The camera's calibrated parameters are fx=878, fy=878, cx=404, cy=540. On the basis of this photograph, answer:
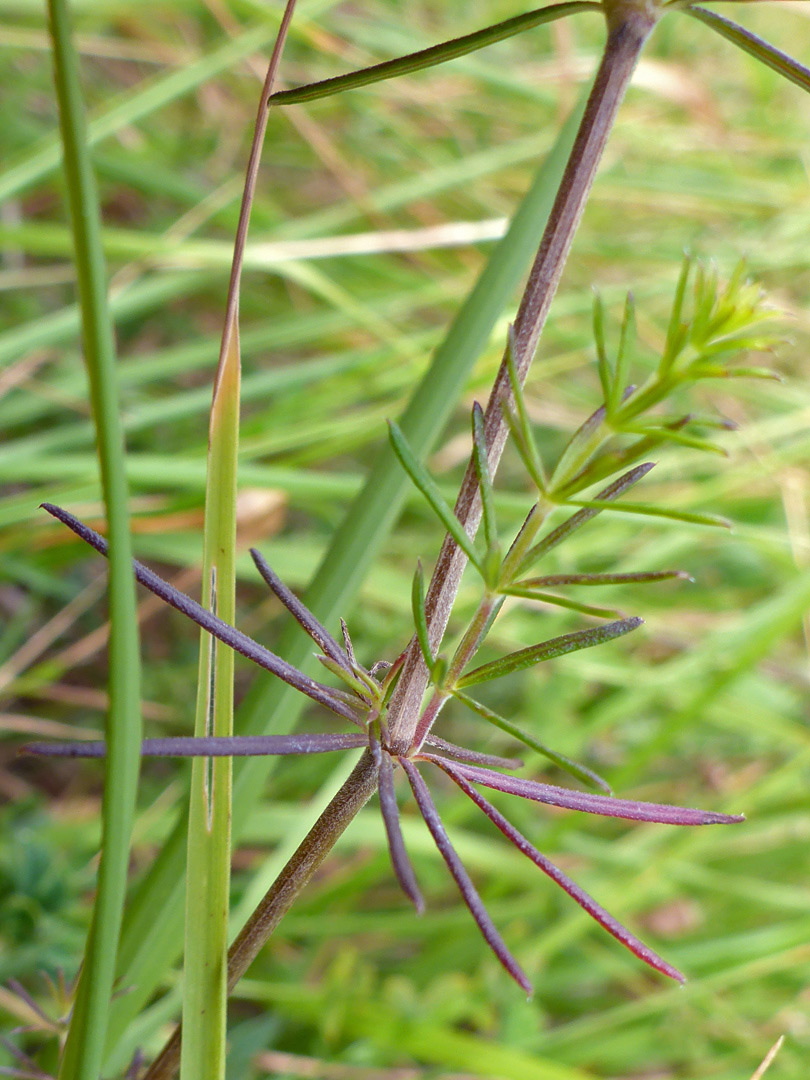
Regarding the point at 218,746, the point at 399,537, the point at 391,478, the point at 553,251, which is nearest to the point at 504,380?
the point at 553,251

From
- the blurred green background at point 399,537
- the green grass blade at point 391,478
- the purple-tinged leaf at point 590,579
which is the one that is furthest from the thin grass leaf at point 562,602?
the blurred green background at point 399,537

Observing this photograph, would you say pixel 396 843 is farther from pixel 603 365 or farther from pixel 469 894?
pixel 603 365

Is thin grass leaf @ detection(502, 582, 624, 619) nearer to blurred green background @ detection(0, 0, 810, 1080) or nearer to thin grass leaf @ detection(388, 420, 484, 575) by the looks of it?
thin grass leaf @ detection(388, 420, 484, 575)

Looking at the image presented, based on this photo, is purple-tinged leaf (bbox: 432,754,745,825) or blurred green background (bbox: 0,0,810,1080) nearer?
purple-tinged leaf (bbox: 432,754,745,825)

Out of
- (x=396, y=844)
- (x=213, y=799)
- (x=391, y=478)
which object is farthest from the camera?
(x=391, y=478)

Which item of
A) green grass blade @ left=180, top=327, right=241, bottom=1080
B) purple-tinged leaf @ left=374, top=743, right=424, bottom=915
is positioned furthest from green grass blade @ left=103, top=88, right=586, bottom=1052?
purple-tinged leaf @ left=374, top=743, right=424, bottom=915

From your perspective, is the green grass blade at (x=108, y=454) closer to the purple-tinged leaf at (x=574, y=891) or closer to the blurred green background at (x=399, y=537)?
the purple-tinged leaf at (x=574, y=891)
